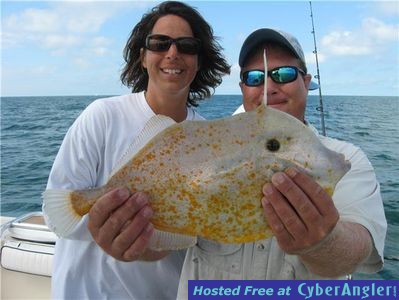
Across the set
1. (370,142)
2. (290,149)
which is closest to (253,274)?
(290,149)

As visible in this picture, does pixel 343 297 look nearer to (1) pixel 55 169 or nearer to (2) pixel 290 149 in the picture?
(2) pixel 290 149

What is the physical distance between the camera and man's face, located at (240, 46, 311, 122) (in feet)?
8.54

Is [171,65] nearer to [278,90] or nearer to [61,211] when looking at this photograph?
[278,90]

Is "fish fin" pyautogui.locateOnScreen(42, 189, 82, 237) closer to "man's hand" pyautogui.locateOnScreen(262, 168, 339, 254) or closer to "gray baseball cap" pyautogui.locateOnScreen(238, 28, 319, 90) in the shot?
"man's hand" pyautogui.locateOnScreen(262, 168, 339, 254)

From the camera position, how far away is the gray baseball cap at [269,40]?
8.82ft

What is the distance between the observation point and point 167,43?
3023mm

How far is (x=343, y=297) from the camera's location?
92.1 inches

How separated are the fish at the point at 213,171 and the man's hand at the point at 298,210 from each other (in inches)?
2.1

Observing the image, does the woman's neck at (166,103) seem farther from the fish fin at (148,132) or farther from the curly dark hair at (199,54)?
the fish fin at (148,132)

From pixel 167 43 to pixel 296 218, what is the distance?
181 cm

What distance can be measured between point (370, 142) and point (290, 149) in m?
20.1

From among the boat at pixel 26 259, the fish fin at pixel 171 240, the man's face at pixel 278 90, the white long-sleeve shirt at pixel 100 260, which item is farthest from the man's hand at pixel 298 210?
the boat at pixel 26 259

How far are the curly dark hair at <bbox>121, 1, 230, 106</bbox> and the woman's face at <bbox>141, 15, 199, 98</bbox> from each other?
0.13 m

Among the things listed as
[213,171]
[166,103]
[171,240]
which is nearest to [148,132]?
[213,171]
